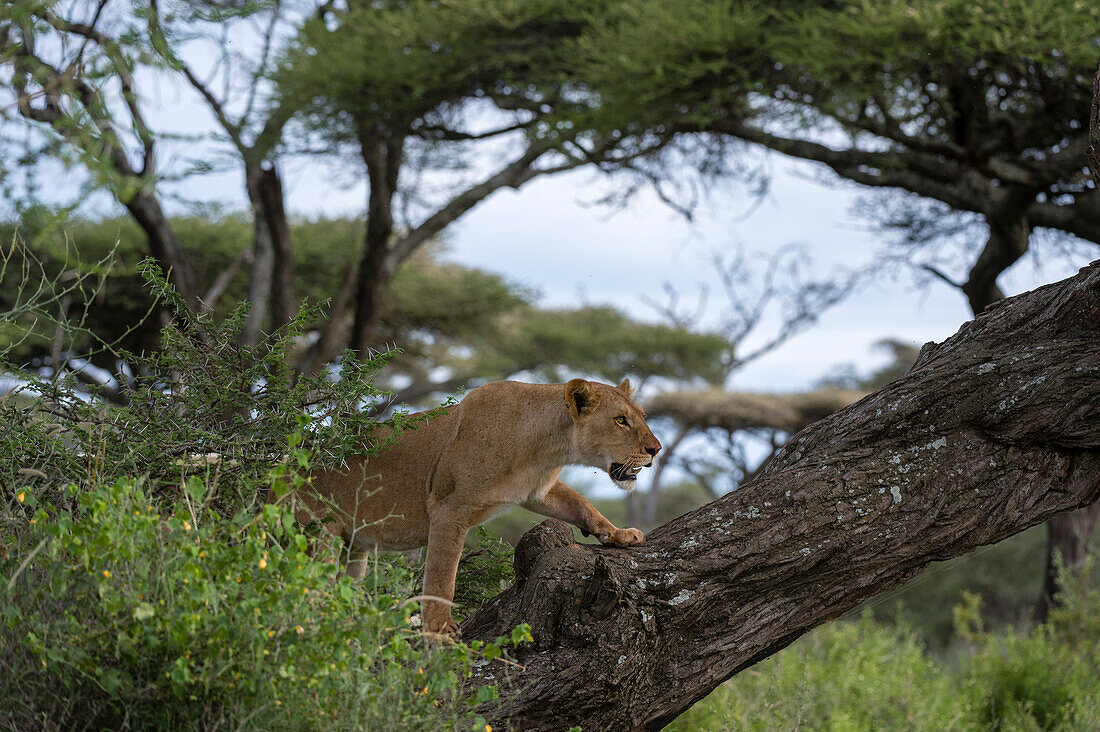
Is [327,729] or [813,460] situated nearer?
[327,729]

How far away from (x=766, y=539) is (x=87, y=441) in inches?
103

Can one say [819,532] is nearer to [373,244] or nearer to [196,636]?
[196,636]

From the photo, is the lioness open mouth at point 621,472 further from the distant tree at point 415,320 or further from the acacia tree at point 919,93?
the distant tree at point 415,320

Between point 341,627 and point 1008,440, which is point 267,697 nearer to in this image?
point 341,627

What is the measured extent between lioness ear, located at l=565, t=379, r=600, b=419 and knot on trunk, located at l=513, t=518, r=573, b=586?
0.49 meters

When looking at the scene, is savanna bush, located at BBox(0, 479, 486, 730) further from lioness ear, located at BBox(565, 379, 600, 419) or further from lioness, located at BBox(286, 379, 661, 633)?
lioness ear, located at BBox(565, 379, 600, 419)

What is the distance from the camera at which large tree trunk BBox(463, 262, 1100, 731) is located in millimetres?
3729

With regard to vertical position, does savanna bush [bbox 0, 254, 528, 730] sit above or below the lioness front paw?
below

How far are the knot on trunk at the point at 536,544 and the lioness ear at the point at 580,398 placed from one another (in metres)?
0.49

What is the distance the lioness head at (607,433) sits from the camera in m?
4.29

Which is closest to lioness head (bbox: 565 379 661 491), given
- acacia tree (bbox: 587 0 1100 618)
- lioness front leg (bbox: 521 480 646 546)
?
lioness front leg (bbox: 521 480 646 546)

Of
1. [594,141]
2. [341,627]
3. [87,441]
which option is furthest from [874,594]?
[594,141]

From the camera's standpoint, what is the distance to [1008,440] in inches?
170

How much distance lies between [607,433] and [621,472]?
0.59 ft
